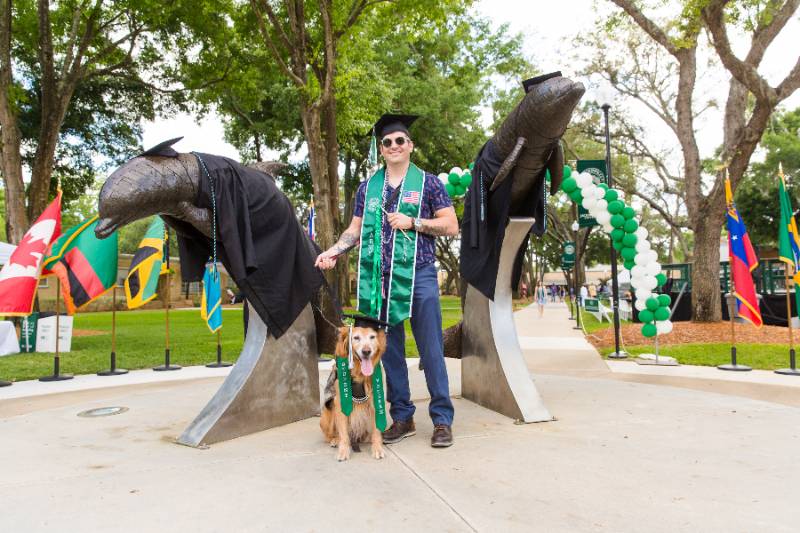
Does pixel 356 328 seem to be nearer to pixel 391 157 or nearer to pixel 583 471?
pixel 391 157

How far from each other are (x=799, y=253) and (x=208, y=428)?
24.1 ft

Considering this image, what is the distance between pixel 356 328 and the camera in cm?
310

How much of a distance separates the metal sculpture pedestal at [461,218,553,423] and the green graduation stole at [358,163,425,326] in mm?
1053

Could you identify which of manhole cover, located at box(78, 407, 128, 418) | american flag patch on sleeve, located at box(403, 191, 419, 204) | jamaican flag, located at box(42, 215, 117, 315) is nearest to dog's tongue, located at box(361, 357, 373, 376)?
american flag patch on sleeve, located at box(403, 191, 419, 204)

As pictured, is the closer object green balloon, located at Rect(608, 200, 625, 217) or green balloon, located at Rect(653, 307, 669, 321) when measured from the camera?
green balloon, located at Rect(608, 200, 625, 217)

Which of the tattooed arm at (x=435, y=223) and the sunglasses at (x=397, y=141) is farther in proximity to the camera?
the sunglasses at (x=397, y=141)

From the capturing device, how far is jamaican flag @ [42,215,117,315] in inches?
255

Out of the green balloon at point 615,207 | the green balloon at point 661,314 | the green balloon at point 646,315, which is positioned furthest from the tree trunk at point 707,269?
the green balloon at point 615,207

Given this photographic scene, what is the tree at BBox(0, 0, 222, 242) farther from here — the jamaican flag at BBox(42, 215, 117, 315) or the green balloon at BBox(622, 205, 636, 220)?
the green balloon at BBox(622, 205, 636, 220)

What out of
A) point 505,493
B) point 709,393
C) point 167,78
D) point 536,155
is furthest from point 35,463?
point 167,78

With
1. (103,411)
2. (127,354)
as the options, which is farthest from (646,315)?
(127,354)

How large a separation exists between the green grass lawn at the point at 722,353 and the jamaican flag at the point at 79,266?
313 inches

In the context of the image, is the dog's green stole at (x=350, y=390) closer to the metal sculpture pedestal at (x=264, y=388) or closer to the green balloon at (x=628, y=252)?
the metal sculpture pedestal at (x=264, y=388)

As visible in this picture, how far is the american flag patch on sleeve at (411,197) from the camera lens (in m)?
3.54
